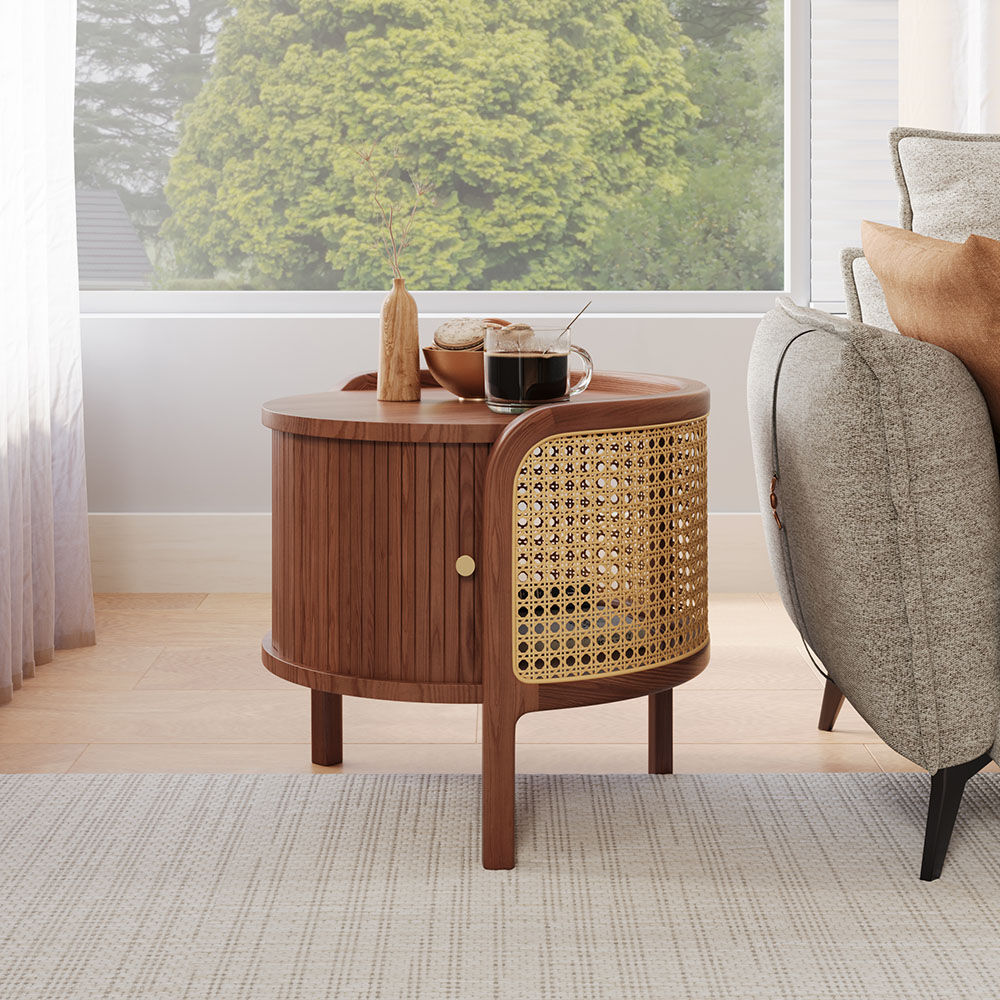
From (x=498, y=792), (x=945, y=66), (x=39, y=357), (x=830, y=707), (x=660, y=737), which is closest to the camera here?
(x=498, y=792)

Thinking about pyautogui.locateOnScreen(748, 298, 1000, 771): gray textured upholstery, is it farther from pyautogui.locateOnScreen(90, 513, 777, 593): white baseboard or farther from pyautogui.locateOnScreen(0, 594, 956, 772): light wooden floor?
pyautogui.locateOnScreen(90, 513, 777, 593): white baseboard

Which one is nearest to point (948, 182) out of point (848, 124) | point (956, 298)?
point (956, 298)

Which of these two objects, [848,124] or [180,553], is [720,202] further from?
[180,553]

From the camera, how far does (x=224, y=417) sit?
279cm

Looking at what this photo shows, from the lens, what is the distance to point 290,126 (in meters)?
2.91

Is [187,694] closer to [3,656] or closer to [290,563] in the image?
[3,656]

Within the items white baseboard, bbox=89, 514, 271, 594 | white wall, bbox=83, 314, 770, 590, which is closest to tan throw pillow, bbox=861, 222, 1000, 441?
white wall, bbox=83, 314, 770, 590

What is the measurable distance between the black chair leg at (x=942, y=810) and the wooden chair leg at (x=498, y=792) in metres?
0.48

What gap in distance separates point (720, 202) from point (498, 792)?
196 cm

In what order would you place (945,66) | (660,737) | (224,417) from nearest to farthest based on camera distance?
(660,737)
(945,66)
(224,417)

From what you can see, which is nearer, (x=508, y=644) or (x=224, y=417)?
(x=508, y=644)

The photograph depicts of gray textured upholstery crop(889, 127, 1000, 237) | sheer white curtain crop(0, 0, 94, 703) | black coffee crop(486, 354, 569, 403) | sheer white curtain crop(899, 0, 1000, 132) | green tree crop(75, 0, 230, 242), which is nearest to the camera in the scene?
black coffee crop(486, 354, 569, 403)

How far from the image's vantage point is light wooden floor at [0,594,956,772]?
70.4 inches

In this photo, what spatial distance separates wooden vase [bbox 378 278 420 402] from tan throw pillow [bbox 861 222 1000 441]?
0.61 meters
